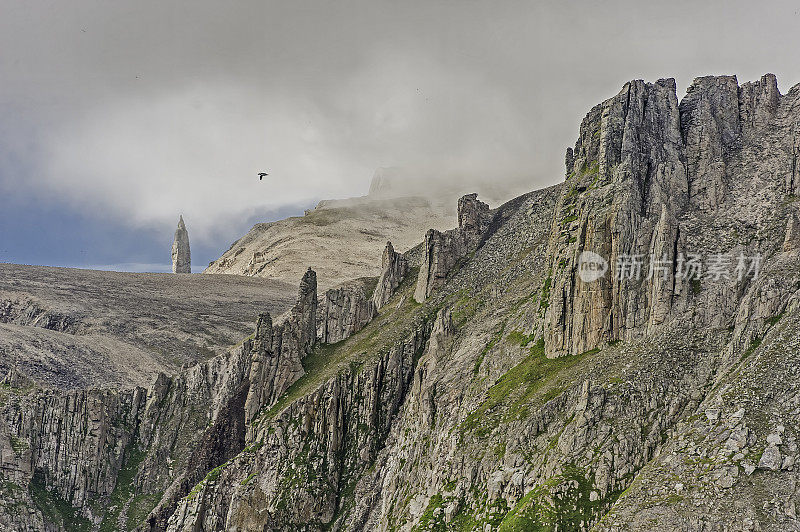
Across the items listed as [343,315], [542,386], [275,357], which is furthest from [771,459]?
[343,315]

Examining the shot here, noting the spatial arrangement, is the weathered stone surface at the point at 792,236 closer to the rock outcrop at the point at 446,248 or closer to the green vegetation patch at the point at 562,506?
the green vegetation patch at the point at 562,506

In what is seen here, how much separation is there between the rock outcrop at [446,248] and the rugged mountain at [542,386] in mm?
401

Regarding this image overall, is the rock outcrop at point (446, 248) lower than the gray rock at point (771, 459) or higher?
higher

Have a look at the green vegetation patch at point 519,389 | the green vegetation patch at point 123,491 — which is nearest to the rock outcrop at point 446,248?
the green vegetation patch at point 519,389

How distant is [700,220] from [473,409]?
3359 centimetres

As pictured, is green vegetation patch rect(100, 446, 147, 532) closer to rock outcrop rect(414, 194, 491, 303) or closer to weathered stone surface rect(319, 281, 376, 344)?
weathered stone surface rect(319, 281, 376, 344)

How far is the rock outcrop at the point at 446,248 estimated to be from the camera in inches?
5591

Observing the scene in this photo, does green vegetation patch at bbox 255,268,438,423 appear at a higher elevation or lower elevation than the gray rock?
higher

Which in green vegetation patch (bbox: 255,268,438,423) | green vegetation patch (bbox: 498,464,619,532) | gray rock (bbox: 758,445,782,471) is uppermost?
green vegetation patch (bbox: 255,268,438,423)

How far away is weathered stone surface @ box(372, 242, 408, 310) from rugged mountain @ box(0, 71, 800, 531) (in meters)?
0.44

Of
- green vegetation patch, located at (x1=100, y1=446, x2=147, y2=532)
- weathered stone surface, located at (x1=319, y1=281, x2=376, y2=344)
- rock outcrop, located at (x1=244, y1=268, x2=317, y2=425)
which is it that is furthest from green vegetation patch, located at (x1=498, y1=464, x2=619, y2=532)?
green vegetation patch, located at (x1=100, y1=446, x2=147, y2=532)

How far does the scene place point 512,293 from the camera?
11931 cm

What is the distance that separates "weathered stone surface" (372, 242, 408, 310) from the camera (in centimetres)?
15650

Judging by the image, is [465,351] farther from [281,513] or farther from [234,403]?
[234,403]
